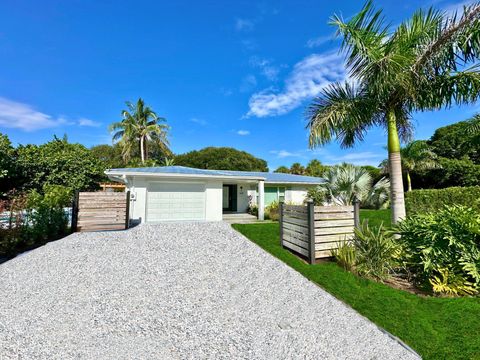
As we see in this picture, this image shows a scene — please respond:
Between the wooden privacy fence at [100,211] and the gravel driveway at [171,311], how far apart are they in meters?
2.85

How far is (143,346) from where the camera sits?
3129mm

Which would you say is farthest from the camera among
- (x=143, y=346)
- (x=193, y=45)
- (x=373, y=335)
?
(x=193, y=45)

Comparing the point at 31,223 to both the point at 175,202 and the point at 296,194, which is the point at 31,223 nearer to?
the point at 175,202

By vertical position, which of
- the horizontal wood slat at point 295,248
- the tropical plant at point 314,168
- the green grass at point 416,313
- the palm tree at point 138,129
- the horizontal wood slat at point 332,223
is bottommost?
the green grass at point 416,313

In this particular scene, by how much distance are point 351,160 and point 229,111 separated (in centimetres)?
1085

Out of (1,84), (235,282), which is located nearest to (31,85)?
(1,84)

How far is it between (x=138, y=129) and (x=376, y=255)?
25.7 m

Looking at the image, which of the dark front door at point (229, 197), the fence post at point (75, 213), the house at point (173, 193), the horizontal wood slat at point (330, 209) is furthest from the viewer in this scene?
the dark front door at point (229, 197)

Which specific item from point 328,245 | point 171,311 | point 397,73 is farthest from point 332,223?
point 171,311

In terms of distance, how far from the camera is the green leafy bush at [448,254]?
458cm

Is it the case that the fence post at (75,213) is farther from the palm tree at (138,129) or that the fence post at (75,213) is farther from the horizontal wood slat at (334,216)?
the palm tree at (138,129)

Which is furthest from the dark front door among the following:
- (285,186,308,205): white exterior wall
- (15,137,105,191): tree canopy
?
(15,137,105,191): tree canopy

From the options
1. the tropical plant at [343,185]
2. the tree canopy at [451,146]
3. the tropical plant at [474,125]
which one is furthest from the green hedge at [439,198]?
the tree canopy at [451,146]

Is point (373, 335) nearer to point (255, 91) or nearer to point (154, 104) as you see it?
point (255, 91)
